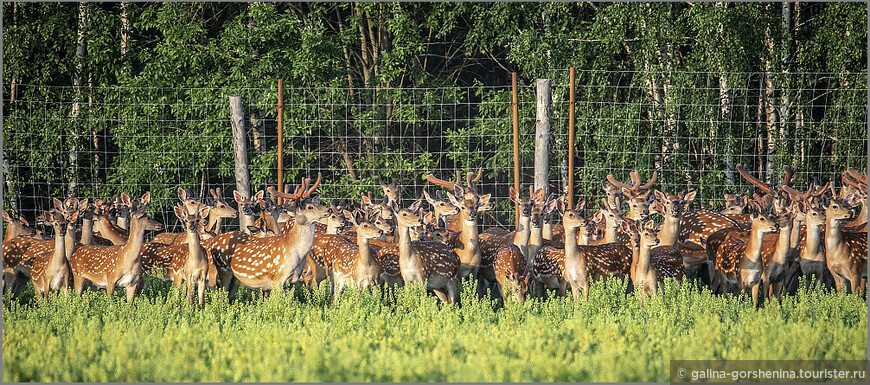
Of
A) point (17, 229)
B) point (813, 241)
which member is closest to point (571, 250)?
point (813, 241)

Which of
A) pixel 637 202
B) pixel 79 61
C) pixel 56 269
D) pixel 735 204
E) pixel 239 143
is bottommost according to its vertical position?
pixel 56 269

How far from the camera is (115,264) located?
24.6 ft

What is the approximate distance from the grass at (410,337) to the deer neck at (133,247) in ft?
1.40

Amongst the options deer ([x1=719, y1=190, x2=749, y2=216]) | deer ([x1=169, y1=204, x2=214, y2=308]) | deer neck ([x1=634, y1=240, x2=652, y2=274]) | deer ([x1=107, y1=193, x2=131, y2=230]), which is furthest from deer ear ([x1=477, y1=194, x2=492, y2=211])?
deer ([x1=107, y1=193, x2=131, y2=230])

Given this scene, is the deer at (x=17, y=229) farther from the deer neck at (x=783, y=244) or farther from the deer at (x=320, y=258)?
the deer neck at (x=783, y=244)

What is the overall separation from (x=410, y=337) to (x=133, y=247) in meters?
2.82

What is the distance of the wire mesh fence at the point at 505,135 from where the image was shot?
1163 centimetres

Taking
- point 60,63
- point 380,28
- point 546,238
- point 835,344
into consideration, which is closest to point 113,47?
point 60,63

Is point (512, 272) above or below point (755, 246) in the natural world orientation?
below

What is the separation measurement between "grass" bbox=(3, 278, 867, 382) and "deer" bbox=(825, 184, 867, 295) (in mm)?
526

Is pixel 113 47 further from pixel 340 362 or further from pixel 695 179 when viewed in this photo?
pixel 340 362

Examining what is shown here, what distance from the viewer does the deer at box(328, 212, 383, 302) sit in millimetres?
7297

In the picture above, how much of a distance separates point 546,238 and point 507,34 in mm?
5297

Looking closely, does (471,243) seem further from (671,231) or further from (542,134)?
(542,134)
